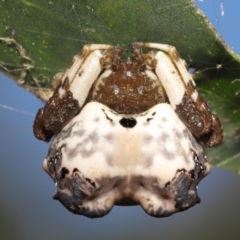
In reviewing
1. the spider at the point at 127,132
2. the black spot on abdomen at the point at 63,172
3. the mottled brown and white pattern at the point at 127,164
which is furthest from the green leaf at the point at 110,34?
the black spot on abdomen at the point at 63,172

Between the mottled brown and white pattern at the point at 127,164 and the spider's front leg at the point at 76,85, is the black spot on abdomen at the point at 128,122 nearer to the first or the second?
the mottled brown and white pattern at the point at 127,164

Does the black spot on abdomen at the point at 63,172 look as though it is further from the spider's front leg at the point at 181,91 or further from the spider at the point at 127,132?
the spider's front leg at the point at 181,91

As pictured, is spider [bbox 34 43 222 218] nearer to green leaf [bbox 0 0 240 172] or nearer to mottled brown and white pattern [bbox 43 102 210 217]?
mottled brown and white pattern [bbox 43 102 210 217]

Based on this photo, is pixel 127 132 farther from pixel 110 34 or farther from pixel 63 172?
pixel 110 34

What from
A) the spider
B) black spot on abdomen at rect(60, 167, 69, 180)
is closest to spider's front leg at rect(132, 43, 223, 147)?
the spider

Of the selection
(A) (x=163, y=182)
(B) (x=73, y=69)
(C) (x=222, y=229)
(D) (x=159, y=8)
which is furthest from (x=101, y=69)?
(C) (x=222, y=229)

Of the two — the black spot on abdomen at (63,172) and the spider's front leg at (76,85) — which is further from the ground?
the spider's front leg at (76,85)

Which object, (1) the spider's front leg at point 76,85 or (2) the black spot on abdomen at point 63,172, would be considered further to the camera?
(1) the spider's front leg at point 76,85

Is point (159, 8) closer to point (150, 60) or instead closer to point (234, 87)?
point (150, 60)
